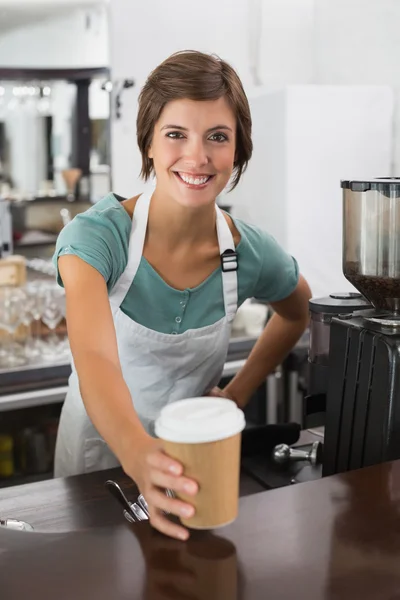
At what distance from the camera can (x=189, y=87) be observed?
1.39m

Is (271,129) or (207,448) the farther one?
(271,129)

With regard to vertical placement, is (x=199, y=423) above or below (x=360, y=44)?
below

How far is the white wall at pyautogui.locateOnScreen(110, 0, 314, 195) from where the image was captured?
319cm

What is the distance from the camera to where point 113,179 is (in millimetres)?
3258

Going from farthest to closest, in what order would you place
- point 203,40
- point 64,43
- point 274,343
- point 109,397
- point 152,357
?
point 64,43, point 203,40, point 274,343, point 152,357, point 109,397

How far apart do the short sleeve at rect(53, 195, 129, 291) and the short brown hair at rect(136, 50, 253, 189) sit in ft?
0.58

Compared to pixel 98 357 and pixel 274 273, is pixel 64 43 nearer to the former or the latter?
pixel 274 273

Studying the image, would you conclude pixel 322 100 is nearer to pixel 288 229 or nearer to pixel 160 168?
pixel 288 229

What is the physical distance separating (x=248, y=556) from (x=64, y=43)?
16.4 feet

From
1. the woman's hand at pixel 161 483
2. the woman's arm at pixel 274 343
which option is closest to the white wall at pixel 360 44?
the woman's arm at pixel 274 343

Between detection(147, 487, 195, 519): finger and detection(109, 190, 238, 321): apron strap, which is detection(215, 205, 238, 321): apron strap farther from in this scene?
detection(147, 487, 195, 519): finger

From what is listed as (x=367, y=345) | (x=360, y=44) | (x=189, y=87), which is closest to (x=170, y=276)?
(x=189, y=87)

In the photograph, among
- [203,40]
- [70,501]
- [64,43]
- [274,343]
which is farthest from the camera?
[64,43]

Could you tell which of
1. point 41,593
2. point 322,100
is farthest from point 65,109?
point 41,593
